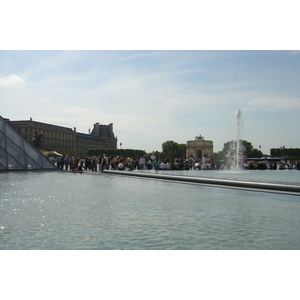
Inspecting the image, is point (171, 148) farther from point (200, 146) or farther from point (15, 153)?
point (15, 153)

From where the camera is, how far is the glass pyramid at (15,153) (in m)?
19.5

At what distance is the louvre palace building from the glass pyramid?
60.8m

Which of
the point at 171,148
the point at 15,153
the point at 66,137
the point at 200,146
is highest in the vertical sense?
the point at 66,137

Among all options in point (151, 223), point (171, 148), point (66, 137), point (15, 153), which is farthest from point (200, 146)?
point (151, 223)

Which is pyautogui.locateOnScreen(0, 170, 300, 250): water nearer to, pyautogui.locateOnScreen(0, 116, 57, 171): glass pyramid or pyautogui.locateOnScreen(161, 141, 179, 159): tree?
pyautogui.locateOnScreen(0, 116, 57, 171): glass pyramid

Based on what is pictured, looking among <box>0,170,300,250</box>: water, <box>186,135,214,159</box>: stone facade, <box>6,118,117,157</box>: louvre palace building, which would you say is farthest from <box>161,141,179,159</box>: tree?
<box>0,170,300,250</box>: water

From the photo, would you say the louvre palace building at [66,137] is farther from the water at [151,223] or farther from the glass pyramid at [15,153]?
the water at [151,223]

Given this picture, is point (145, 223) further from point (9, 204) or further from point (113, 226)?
point (9, 204)

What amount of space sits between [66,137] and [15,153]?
9307cm

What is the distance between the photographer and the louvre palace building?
311 ft

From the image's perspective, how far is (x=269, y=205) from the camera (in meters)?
6.14

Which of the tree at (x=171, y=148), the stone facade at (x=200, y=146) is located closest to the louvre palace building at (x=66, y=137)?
the tree at (x=171, y=148)

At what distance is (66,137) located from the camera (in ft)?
365

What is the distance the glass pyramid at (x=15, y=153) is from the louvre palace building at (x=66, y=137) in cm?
6079
